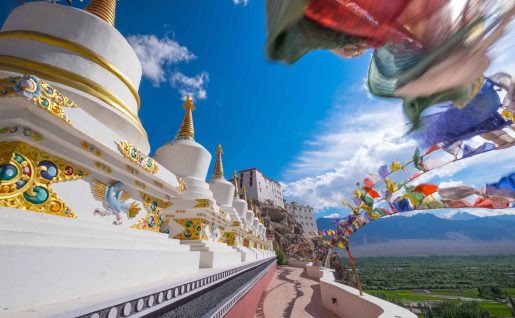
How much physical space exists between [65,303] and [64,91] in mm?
2166

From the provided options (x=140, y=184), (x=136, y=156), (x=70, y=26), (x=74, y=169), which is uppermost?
(x=70, y=26)

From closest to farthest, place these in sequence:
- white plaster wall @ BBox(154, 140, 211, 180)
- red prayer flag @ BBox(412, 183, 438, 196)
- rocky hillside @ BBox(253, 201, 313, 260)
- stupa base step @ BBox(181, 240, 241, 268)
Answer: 1. red prayer flag @ BBox(412, 183, 438, 196)
2. stupa base step @ BBox(181, 240, 241, 268)
3. white plaster wall @ BBox(154, 140, 211, 180)
4. rocky hillside @ BBox(253, 201, 313, 260)

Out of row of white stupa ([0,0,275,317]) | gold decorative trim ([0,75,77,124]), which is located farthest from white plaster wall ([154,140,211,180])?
gold decorative trim ([0,75,77,124])

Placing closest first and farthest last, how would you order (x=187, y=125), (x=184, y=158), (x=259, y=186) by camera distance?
(x=184, y=158), (x=187, y=125), (x=259, y=186)

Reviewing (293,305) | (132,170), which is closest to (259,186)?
(293,305)

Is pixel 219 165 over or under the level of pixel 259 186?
under

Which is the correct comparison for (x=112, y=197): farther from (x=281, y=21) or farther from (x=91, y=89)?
(x=281, y=21)

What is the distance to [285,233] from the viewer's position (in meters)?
54.2

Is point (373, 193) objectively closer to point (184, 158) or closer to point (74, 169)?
point (184, 158)

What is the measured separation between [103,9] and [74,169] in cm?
284

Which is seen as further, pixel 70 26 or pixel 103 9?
pixel 103 9

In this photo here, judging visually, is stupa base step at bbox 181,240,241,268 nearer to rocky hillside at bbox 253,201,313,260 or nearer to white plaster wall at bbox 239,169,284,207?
rocky hillside at bbox 253,201,313,260

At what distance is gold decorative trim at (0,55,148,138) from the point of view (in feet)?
9.41

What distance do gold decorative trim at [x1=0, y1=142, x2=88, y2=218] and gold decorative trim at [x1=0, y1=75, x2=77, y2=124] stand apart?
39cm
